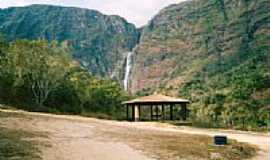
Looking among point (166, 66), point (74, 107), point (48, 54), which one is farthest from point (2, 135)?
point (166, 66)

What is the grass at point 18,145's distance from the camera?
12742mm

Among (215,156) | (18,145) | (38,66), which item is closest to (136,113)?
(38,66)

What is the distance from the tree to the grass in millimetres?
27439

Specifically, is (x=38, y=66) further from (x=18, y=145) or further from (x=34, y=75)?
(x=18, y=145)

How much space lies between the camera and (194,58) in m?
184

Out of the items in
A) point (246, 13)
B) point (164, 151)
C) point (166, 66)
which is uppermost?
point (246, 13)

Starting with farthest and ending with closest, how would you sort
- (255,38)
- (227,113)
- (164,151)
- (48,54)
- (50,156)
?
(255,38), (227,113), (48,54), (164,151), (50,156)

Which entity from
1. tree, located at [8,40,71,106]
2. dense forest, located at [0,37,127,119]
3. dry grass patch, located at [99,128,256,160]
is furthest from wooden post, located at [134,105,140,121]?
dry grass patch, located at [99,128,256,160]

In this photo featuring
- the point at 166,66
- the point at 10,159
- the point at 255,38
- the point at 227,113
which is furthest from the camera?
the point at 166,66

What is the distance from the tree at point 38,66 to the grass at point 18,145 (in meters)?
27.4

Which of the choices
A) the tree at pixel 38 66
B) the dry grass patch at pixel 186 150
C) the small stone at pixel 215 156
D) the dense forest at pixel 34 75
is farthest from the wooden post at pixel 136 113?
the small stone at pixel 215 156

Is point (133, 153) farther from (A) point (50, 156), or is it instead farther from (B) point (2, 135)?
(B) point (2, 135)

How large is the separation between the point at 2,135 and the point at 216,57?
158m

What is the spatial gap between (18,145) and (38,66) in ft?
103
